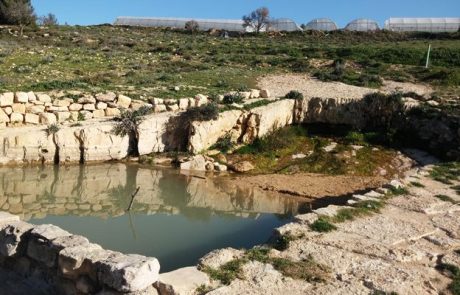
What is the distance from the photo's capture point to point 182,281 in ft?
20.0

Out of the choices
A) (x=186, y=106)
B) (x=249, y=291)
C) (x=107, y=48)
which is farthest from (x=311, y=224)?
(x=107, y=48)

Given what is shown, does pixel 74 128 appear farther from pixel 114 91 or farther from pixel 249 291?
pixel 249 291

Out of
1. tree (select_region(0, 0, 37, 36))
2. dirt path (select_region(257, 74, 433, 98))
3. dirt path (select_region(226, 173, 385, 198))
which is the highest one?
tree (select_region(0, 0, 37, 36))

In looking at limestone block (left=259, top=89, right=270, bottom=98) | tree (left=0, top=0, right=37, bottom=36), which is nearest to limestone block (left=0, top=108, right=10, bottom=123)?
limestone block (left=259, top=89, right=270, bottom=98)

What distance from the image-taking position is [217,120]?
698 inches

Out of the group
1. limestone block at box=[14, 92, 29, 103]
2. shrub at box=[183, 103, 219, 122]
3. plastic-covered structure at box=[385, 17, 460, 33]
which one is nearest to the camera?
limestone block at box=[14, 92, 29, 103]

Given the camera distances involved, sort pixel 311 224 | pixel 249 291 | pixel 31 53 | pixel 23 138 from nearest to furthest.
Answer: pixel 249 291 → pixel 311 224 → pixel 23 138 → pixel 31 53

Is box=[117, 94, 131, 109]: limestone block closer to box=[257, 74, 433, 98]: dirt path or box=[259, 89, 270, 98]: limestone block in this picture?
box=[259, 89, 270, 98]: limestone block

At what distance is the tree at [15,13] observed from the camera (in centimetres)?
4053

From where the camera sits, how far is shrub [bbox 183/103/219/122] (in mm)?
17250

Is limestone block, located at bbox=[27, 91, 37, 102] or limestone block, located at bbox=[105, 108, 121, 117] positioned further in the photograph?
limestone block, located at bbox=[105, 108, 121, 117]

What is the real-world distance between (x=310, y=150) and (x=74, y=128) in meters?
8.81

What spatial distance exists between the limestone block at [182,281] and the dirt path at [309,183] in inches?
332

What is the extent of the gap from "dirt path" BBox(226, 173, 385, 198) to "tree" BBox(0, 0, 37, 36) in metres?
32.1
